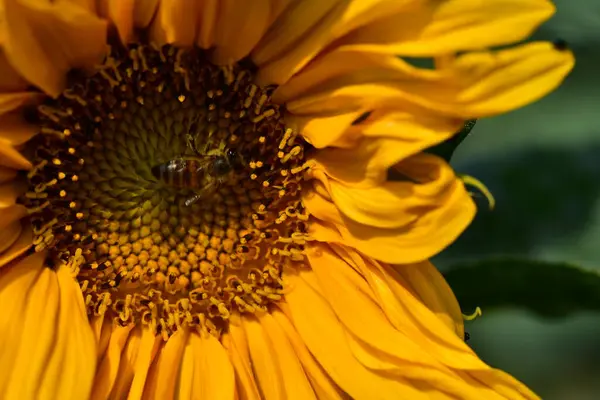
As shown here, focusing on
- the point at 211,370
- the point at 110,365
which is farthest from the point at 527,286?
the point at 110,365

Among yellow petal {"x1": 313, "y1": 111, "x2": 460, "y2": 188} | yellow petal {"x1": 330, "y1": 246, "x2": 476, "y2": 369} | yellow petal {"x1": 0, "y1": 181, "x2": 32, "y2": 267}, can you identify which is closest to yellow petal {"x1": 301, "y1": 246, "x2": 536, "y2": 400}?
yellow petal {"x1": 330, "y1": 246, "x2": 476, "y2": 369}

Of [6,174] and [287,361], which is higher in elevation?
[6,174]

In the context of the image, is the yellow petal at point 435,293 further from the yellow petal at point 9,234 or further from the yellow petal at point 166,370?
the yellow petal at point 9,234

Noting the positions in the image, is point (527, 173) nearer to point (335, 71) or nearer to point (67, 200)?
point (335, 71)

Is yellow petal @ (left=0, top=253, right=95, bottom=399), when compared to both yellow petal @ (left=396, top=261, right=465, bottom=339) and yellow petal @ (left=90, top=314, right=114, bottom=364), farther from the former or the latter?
yellow petal @ (left=396, top=261, right=465, bottom=339)

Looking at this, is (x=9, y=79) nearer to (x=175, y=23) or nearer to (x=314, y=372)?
(x=175, y=23)

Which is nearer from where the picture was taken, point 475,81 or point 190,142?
point 475,81
